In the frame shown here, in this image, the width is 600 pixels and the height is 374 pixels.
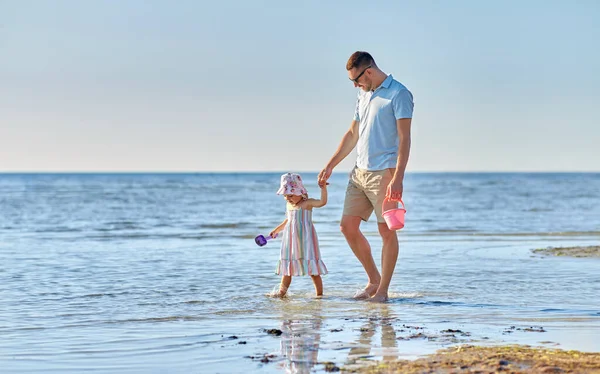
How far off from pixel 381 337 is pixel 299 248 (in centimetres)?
243

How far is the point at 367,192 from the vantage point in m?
7.30

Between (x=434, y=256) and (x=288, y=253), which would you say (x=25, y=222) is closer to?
(x=434, y=256)

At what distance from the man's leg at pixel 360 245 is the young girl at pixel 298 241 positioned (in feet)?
1.21

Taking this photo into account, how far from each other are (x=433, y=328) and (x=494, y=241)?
9.48 m

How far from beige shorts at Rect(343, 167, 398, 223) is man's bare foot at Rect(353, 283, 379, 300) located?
61 centimetres

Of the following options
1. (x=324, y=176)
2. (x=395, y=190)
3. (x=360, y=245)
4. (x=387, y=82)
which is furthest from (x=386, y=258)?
(x=387, y=82)

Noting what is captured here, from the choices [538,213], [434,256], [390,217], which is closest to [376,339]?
[390,217]

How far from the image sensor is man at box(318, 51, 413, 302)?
274 inches

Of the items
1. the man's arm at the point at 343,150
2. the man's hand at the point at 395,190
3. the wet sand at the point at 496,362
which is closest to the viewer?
the wet sand at the point at 496,362

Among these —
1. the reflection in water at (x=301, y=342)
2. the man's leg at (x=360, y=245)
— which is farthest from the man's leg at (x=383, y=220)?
the reflection in water at (x=301, y=342)

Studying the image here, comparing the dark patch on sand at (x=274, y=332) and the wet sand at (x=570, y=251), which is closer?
the dark patch on sand at (x=274, y=332)

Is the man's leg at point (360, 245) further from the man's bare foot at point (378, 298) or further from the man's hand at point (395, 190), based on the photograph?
the man's hand at point (395, 190)

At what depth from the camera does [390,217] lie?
694 cm

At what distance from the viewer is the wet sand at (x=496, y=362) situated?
14.5 ft
